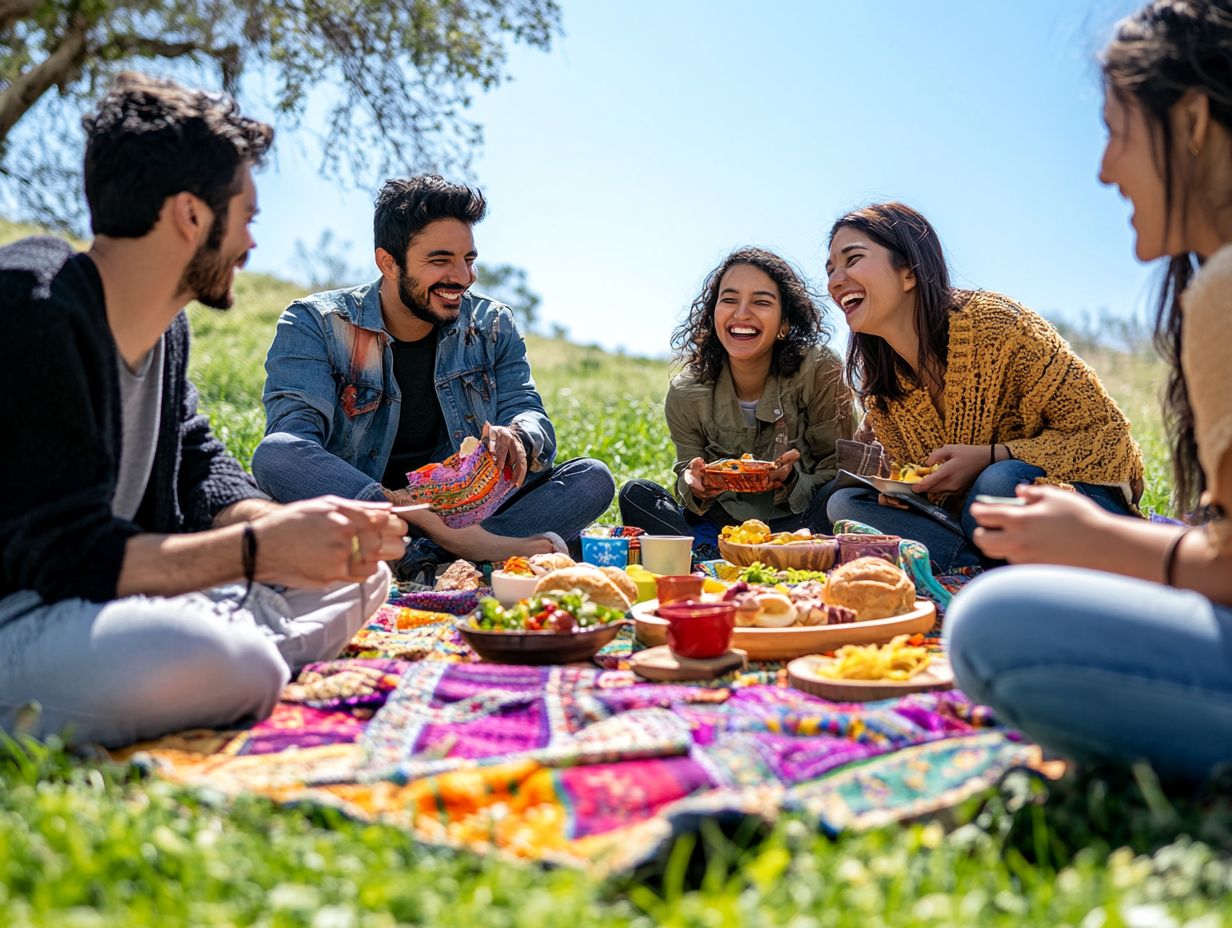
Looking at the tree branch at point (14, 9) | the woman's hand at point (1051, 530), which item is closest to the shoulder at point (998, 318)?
the woman's hand at point (1051, 530)

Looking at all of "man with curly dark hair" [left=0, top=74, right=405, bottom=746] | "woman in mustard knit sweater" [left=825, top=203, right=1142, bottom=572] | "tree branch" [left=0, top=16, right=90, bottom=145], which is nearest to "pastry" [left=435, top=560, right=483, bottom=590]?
"man with curly dark hair" [left=0, top=74, right=405, bottom=746]

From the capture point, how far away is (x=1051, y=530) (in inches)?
96.7

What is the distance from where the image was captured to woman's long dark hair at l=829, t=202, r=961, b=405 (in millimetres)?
5535

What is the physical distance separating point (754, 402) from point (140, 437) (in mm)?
3948

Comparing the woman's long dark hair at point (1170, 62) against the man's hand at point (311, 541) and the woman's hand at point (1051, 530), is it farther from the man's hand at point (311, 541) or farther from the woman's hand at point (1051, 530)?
the man's hand at point (311, 541)

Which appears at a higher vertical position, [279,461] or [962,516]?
[279,461]

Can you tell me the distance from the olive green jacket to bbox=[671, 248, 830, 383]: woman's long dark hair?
3.1 inches

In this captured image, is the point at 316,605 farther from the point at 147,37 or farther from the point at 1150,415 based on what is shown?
the point at 1150,415

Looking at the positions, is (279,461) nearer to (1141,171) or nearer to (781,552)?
(781,552)

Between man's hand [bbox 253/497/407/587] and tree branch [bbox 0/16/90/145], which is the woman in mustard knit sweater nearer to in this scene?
man's hand [bbox 253/497/407/587]

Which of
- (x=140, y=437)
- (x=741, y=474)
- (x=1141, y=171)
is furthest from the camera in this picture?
(x=741, y=474)

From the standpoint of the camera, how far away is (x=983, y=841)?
7.00ft

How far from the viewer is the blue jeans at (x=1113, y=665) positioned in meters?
2.20

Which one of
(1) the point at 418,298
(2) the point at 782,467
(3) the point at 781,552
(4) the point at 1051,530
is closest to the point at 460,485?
(1) the point at 418,298
